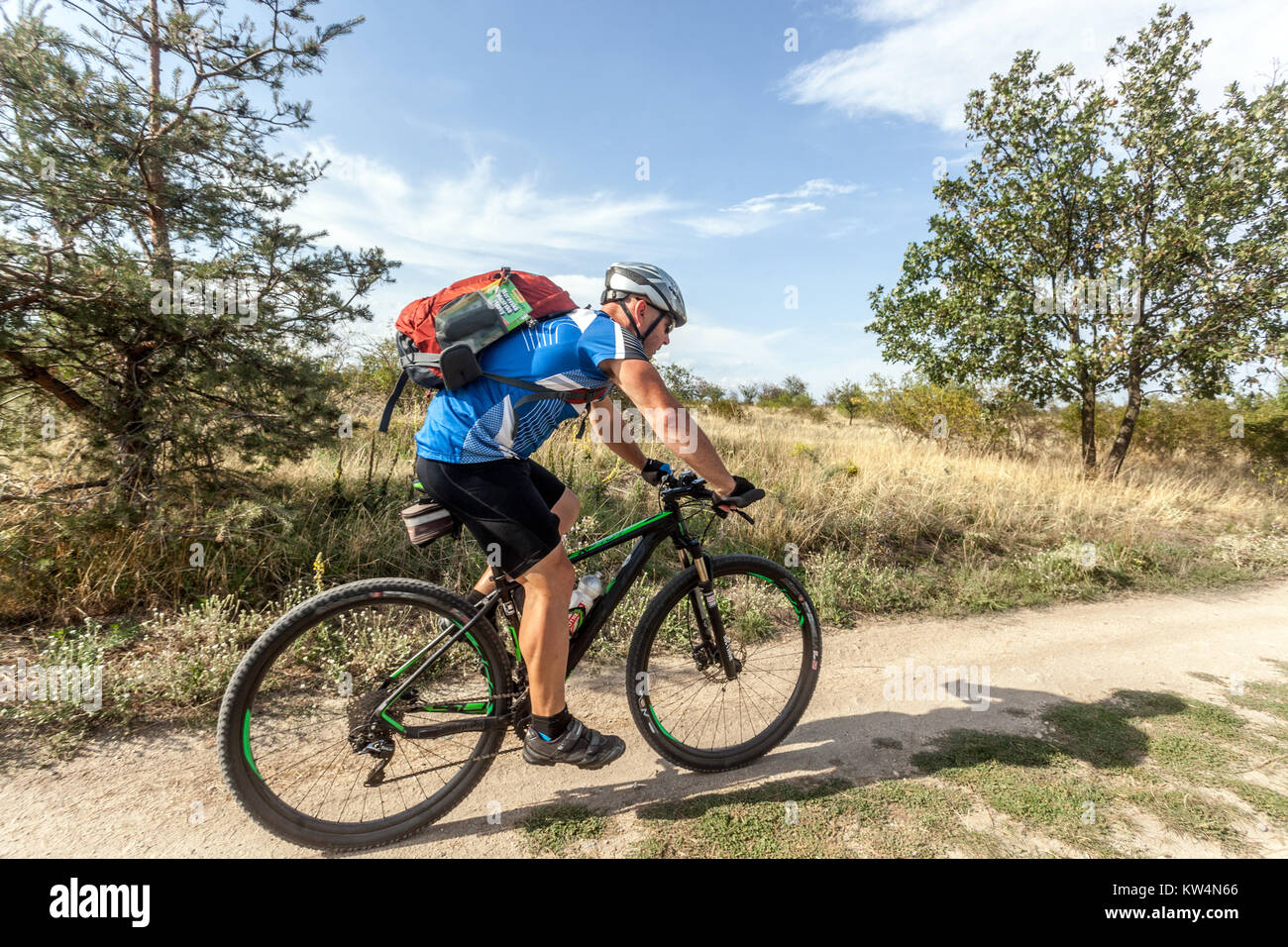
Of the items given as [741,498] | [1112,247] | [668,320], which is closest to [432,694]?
[741,498]

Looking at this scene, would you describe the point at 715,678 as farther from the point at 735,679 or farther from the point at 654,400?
the point at 654,400

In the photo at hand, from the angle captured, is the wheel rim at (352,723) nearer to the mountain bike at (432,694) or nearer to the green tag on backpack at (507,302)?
the mountain bike at (432,694)

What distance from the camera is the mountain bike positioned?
7.38ft

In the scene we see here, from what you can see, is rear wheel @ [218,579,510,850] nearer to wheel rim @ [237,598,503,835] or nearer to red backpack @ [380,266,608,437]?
wheel rim @ [237,598,503,835]

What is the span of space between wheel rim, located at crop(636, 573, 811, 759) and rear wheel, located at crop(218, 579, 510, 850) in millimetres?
859

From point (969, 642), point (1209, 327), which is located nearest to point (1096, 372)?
point (1209, 327)

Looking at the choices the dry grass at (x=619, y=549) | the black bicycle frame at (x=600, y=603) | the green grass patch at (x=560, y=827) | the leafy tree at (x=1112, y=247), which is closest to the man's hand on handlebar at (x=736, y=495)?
the black bicycle frame at (x=600, y=603)

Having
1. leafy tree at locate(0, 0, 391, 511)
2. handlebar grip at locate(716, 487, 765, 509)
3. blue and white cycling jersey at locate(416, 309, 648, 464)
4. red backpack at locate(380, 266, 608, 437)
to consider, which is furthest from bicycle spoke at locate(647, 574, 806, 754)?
leafy tree at locate(0, 0, 391, 511)

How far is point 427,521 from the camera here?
246 cm

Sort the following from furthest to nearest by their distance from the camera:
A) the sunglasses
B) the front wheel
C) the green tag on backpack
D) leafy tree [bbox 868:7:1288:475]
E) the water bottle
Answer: leafy tree [bbox 868:7:1288:475] < the front wheel < the water bottle < the sunglasses < the green tag on backpack

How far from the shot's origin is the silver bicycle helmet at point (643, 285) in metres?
2.50

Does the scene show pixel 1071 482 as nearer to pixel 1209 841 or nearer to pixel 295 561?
pixel 1209 841

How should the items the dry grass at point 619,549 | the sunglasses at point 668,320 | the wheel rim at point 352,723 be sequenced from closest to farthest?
1. the wheel rim at point 352,723
2. the sunglasses at point 668,320
3. the dry grass at point 619,549

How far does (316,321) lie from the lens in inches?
184
